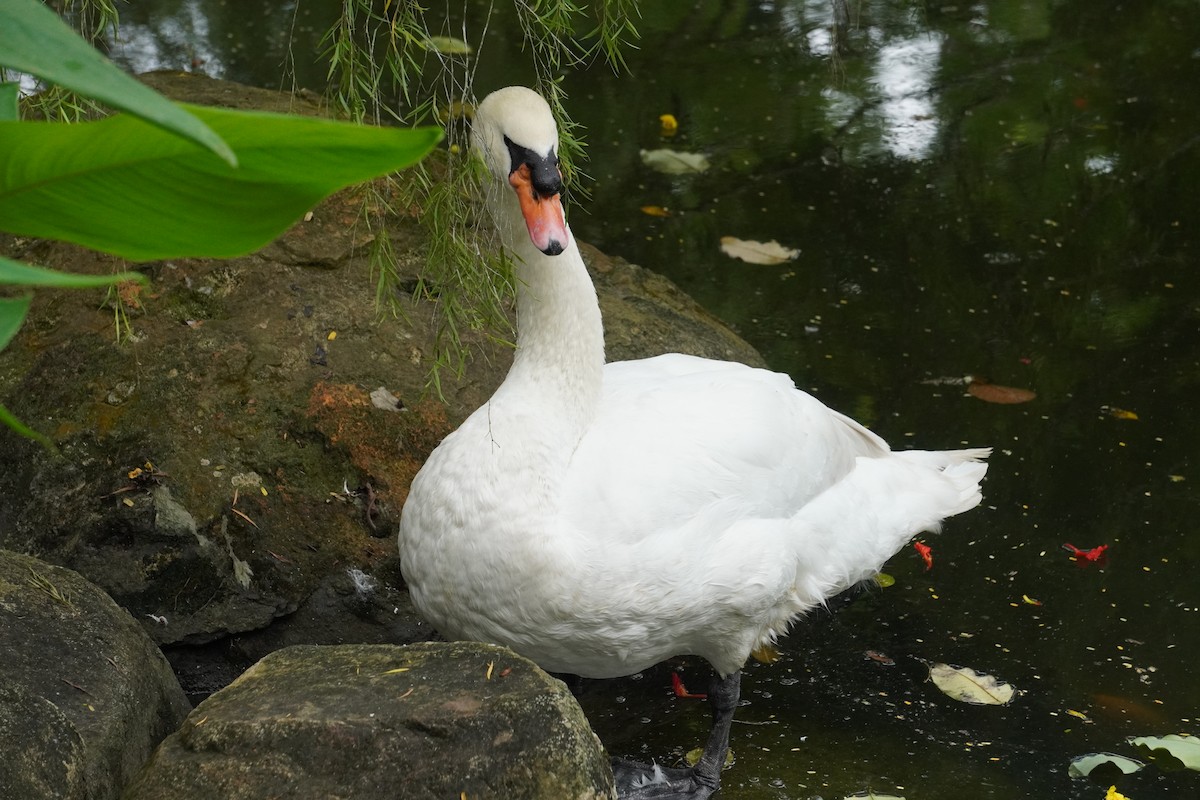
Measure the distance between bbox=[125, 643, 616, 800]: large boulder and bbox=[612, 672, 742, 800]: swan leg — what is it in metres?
0.75

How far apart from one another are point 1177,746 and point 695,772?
1.12m

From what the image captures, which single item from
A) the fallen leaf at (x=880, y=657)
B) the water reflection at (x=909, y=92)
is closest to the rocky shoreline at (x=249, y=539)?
the fallen leaf at (x=880, y=657)

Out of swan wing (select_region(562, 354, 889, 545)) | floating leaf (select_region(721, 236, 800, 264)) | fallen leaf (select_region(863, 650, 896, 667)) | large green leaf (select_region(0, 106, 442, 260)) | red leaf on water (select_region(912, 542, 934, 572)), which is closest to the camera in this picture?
large green leaf (select_region(0, 106, 442, 260))

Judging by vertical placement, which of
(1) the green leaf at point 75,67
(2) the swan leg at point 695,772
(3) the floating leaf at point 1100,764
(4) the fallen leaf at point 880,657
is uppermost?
(1) the green leaf at point 75,67

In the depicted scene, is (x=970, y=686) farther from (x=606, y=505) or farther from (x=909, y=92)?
(x=909, y=92)

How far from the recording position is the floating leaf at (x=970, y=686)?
10.8 ft

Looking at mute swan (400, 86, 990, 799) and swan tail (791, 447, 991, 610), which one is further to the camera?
swan tail (791, 447, 991, 610)

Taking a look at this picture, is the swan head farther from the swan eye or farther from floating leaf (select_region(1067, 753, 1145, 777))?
floating leaf (select_region(1067, 753, 1145, 777))

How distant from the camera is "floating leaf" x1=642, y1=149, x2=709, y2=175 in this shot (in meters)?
6.12

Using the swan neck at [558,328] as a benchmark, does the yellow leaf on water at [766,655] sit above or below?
below

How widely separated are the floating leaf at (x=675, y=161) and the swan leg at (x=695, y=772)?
3519 millimetres

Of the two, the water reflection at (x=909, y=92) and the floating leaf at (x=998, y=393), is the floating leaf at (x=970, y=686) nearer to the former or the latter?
the floating leaf at (x=998, y=393)

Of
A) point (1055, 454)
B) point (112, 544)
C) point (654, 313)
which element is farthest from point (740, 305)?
point (112, 544)

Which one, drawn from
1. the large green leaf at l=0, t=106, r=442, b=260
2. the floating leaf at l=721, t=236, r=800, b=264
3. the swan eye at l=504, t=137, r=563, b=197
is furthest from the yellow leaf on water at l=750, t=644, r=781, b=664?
the large green leaf at l=0, t=106, r=442, b=260
